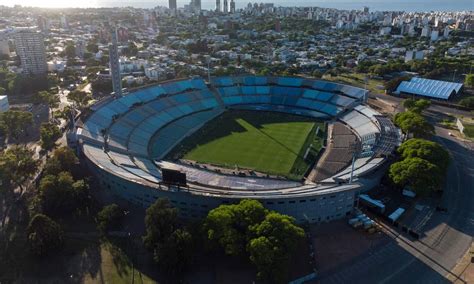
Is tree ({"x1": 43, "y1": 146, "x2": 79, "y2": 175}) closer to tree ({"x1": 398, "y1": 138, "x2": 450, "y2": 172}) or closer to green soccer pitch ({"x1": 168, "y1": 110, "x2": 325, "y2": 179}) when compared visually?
green soccer pitch ({"x1": 168, "y1": 110, "x2": 325, "y2": 179})

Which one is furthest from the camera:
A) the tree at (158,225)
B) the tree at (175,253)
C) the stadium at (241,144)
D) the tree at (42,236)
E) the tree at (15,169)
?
the tree at (15,169)

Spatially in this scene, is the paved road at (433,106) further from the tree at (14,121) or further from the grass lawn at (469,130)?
the tree at (14,121)

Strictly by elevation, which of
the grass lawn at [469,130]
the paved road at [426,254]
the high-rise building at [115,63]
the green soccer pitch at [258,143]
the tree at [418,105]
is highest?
the high-rise building at [115,63]

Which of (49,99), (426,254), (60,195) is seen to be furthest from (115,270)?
(49,99)

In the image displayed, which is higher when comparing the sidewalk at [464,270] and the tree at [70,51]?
the tree at [70,51]

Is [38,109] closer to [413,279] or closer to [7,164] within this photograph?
[7,164]

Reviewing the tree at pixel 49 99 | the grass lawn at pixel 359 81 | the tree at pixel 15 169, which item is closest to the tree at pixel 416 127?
the grass lawn at pixel 359 81

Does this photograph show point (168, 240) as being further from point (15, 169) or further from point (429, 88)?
point (429, 88)

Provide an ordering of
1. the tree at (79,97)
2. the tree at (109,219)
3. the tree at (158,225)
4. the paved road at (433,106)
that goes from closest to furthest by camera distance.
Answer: the tree at (158,225) < the tree at (109,219) < the tree at (79,97) < the paved road at (433,106)
